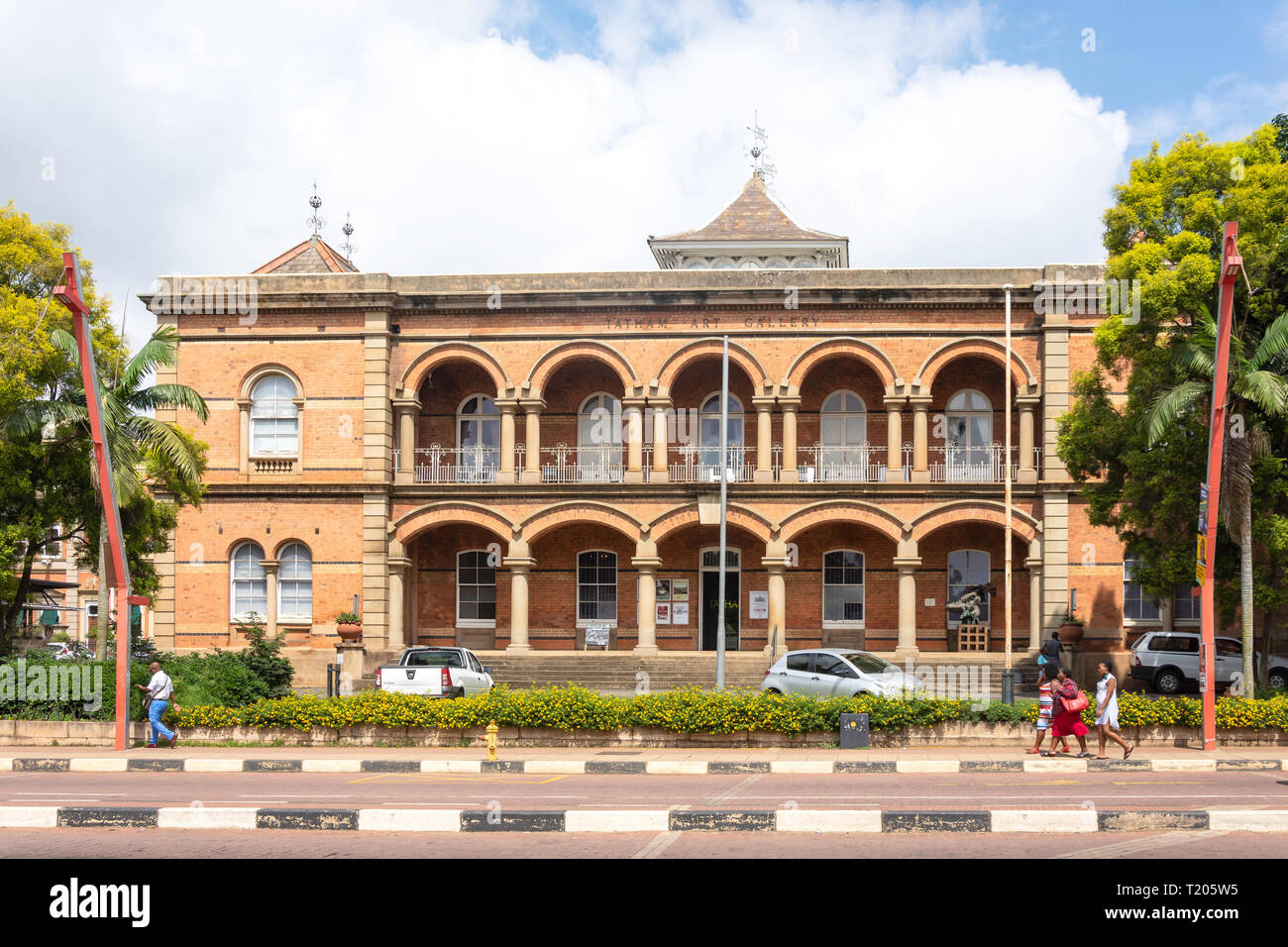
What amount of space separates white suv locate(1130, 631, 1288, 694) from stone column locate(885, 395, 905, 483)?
678cm

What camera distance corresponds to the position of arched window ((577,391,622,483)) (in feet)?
106

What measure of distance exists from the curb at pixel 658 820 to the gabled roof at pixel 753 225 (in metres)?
29.9

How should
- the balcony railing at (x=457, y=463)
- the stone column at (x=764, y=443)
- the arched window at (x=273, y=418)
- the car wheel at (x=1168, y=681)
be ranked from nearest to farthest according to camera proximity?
the car wheel at (x=1168, y=681)
the stone column at (x=764, y=443)
the arched window at (x=273, y=418)
the balcony railing at (x=457, y=463)

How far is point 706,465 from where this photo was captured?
3200 cm

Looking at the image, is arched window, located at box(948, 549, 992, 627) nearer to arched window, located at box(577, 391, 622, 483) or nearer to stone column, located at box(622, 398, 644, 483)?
stone column, located at box(622, 398, 644, 483)

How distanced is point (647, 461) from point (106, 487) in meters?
15.2

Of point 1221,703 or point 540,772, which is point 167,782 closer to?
point 540,772

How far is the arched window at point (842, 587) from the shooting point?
104ft

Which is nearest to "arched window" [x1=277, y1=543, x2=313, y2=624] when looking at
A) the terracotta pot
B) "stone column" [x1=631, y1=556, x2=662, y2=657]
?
"stone column" [x1=631, y1=556, x2=662, y2=657]

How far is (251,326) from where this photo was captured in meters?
31.6

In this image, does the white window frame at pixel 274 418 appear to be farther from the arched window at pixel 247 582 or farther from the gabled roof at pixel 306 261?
the gabled roof at pixel 306 261
